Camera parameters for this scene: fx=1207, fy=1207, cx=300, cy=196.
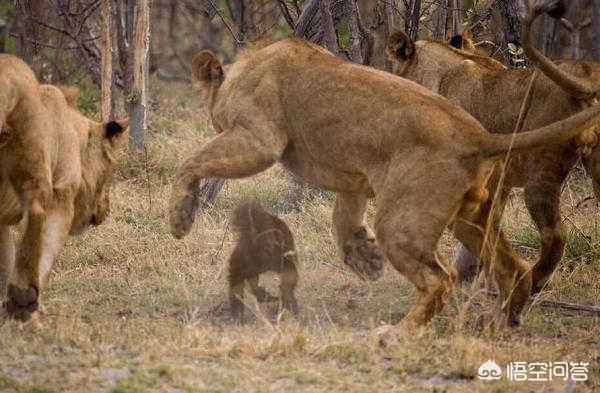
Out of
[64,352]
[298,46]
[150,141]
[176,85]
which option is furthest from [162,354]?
[176,85]

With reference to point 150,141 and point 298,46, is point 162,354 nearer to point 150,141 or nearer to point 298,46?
point 298,46

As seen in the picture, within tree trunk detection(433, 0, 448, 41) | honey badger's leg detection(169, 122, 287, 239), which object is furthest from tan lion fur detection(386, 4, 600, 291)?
tree trunk detection(433, 0, 448, 41)

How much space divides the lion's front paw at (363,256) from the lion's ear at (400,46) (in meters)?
1.19

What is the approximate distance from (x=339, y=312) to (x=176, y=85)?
714cm

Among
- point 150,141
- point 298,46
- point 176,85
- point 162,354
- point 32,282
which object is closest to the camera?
point 162,354

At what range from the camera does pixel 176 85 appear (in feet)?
42.7

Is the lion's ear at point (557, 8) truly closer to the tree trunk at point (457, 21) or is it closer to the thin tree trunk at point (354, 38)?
the thin tree trunk at point (354, 38)

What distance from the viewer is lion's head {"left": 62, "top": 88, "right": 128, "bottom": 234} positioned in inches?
234

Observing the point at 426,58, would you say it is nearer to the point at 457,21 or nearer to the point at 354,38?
the point at 354,38

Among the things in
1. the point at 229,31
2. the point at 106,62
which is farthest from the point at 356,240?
the point at 229,31

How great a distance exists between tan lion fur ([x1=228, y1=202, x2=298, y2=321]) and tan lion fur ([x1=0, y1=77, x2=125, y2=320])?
71 cm

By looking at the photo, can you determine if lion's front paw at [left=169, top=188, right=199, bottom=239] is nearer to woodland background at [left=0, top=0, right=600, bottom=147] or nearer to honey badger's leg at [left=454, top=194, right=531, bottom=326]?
honey badger's leg at [left=454, top=194, right=531, bottom=326]

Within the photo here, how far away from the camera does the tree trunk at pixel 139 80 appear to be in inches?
349

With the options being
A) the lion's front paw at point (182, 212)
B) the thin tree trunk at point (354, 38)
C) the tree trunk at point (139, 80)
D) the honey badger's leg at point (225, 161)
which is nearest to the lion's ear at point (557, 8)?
the honey badger's leg at point (225, 161)
